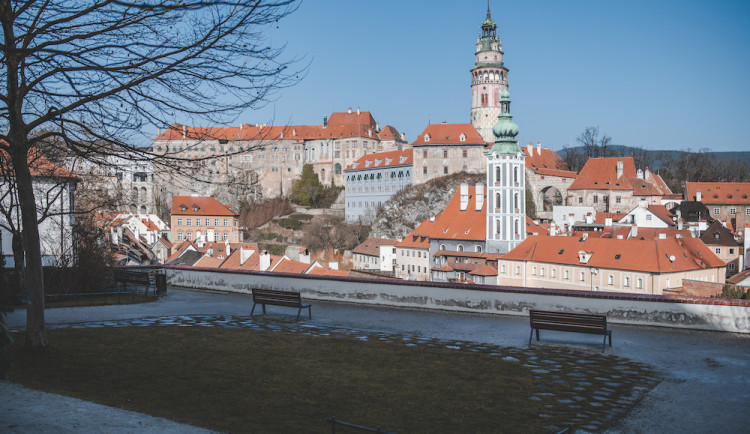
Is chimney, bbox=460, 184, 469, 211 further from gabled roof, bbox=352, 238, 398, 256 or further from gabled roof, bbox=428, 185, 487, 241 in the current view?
gabled roof, bbox=352, 238, 398, 256

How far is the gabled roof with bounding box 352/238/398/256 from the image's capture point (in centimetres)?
7371

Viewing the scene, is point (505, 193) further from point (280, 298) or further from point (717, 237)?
point (280, 298)

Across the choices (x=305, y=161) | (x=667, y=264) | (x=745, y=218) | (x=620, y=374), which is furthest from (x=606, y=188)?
(x=620, y=374)

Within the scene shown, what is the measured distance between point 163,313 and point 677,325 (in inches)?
371

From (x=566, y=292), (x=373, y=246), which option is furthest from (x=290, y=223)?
(x=566, y=292)

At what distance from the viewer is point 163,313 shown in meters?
13.8

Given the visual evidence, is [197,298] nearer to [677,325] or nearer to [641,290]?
[677,325]

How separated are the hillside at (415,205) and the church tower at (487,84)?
48.7ft

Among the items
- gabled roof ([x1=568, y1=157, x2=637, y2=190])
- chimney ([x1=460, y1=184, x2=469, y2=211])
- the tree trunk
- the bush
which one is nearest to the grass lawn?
the tree trunk

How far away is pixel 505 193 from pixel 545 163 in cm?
3190

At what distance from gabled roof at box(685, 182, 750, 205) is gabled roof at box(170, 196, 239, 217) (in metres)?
48.3

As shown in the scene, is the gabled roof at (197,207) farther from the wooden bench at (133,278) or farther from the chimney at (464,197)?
the wooden bench at (133,278)

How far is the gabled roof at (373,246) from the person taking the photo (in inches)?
2902

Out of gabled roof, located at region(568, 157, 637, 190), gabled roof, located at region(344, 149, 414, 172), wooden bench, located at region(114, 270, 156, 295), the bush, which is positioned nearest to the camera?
wooden bench, located at region(114, 270, 156, 295)
